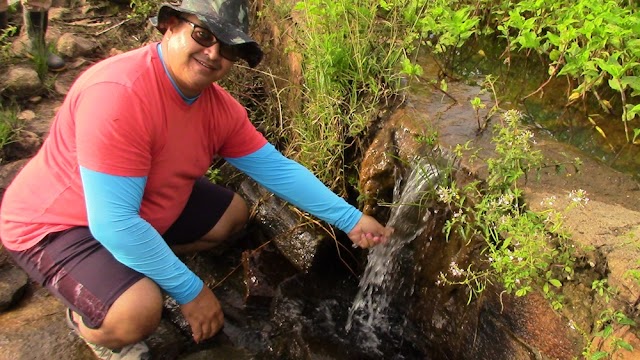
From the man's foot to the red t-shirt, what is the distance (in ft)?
1.84

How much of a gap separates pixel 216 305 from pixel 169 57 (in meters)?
1.12

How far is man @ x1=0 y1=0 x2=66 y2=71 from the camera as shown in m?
4.67

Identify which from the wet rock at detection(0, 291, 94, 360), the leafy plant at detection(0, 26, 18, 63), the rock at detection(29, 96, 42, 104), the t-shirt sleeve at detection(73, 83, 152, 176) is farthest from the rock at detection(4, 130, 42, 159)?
the t-shirt sleeve at detection(73, 83, 152, 176)

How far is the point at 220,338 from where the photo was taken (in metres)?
3.09

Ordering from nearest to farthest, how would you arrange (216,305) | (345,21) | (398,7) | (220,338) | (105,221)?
(105,221) < (216,305) < (220,338) < (345,21) < (398,7)

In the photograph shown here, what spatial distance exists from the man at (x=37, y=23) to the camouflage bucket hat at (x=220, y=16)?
2.99 meters

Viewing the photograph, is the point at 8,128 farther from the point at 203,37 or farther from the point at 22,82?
the point at 203,37

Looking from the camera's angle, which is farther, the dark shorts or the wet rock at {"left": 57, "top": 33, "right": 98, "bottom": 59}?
the wet rock at {"left": 57, "top": 33, "right": 98, "bottom": 59}

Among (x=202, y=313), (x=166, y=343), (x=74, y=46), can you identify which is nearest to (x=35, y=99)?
(x=74, y=46)

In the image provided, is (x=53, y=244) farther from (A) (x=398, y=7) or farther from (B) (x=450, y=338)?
(A) (x=398, y=7)

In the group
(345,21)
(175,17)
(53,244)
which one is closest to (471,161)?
(345,21)

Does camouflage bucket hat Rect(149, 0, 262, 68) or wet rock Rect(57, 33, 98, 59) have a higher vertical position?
camouflage bucket hat Rect(149, 0, 262, 68)

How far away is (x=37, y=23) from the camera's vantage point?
15.6 ft

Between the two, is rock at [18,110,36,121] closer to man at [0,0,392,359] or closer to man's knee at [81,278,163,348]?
man at [0,0,392,359]
